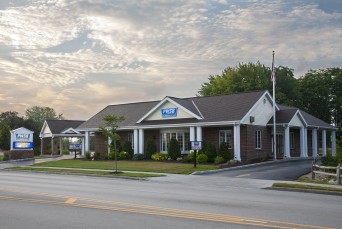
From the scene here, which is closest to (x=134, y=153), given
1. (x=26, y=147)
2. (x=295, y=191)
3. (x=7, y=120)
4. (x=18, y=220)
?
(x=26, y=147)

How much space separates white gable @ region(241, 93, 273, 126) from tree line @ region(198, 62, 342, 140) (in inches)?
804

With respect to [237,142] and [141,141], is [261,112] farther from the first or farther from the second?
[141,141]

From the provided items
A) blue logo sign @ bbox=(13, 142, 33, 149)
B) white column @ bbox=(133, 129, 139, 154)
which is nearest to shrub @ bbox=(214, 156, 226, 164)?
white column @ bbox=(133, 129, 139, 154)

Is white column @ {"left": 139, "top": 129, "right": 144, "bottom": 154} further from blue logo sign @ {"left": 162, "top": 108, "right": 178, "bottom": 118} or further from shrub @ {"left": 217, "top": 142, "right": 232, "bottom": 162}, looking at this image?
shrub @ {"left": 217, "top": 142, "right": 232, "bottom": 162}

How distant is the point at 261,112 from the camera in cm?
3762

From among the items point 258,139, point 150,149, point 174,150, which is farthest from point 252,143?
point 150,149

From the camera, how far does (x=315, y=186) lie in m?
18.8

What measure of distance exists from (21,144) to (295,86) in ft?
123

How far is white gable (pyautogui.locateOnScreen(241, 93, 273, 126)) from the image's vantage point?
117 ft

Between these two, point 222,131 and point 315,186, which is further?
point 222,131

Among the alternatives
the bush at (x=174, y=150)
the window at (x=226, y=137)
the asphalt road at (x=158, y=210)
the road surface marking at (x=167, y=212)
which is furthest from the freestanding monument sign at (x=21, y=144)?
the road surface marking at (x=167, y=212)

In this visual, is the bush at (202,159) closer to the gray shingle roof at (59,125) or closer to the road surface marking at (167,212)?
the road surface marking at (167,212)

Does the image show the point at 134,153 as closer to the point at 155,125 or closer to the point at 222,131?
the point at 155,125

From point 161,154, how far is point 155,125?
105 inches
